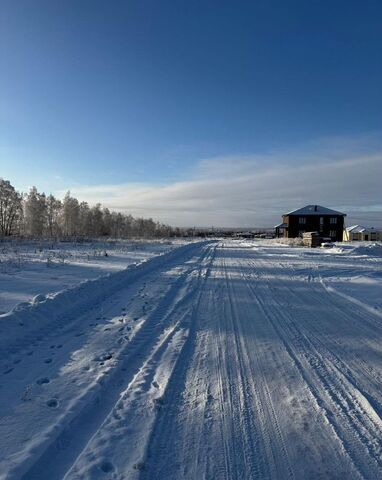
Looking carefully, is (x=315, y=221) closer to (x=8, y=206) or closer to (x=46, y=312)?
(x=8, y=206)

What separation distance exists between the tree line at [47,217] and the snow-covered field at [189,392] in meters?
63.2

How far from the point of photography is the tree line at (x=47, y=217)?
80.5 meters

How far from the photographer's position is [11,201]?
80.9m

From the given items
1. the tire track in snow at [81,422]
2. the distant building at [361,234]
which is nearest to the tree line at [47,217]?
the distant building at [361,234]

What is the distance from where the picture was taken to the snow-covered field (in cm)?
312

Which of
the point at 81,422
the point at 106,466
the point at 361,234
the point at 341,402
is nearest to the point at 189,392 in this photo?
the point at 81,422

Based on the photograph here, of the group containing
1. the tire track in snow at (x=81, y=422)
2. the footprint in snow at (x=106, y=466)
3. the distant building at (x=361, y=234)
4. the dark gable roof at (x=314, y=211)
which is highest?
the dark gable roof at (x=314, y=211)

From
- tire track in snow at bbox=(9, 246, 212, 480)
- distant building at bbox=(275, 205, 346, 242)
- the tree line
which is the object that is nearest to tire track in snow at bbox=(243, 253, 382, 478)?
tire track in snow at bbox=(9, 246, 212, 480)

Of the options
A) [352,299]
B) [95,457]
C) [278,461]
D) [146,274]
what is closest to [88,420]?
[95,457]

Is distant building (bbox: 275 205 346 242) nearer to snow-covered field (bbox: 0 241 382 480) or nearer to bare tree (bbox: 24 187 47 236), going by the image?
bare tree (bbox: 24 187 47 236)

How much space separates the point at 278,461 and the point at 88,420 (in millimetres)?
1966

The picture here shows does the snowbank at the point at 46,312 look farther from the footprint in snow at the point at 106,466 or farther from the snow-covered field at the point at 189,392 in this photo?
the footprint in snow at the point at 106,466

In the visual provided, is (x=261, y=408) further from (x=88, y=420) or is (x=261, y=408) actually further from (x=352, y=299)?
(x=352, y=299)

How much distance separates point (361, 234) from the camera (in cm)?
9212
